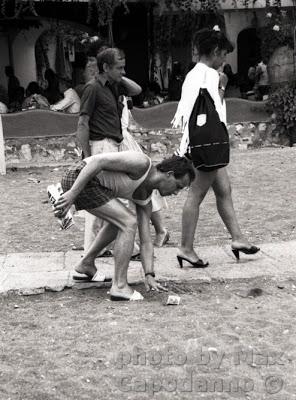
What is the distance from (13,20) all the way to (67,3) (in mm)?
1151

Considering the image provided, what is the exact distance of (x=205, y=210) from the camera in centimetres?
786

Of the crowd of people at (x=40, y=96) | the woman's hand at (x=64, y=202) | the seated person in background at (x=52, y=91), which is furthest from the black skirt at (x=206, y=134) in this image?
the seated person in background at (x=52, y=91)

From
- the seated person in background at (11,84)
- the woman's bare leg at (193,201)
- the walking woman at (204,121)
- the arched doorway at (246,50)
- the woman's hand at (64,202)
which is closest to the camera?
the woman's hand at (64,202)

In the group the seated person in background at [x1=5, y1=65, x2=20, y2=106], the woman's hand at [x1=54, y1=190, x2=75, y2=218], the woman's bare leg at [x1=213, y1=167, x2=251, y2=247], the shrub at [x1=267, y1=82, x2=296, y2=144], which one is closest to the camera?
the woman's hand at [x1=54, y1=190, x2=75, y2=218]

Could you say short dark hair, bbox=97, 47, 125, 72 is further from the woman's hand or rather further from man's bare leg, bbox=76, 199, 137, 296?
the woman's hand

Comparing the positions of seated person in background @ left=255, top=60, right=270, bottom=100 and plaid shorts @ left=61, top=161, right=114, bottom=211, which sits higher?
seated person in background @ left=255, top=60, right=270, bottom=100

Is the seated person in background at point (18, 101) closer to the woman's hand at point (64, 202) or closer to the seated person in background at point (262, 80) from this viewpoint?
Result: the seated person in background at point (262, 80)

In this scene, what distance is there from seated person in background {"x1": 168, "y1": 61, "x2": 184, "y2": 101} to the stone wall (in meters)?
1.35

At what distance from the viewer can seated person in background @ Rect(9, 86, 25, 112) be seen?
12.9 m

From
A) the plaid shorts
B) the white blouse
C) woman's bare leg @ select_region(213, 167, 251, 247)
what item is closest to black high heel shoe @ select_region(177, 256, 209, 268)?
woman's bare leg @ select_region(213, 167, 251, 247)

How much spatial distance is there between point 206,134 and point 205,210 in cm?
292

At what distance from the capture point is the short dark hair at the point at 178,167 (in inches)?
177

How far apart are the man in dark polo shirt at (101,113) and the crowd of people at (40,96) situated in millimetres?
5941

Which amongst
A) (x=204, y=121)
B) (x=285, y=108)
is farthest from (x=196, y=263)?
(x=285, y=108)
